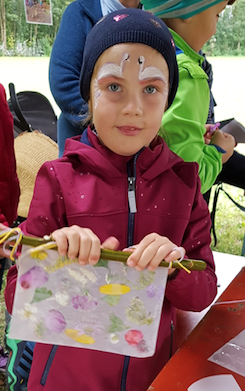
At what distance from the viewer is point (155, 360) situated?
0.83 metres

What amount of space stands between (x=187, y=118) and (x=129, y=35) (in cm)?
30

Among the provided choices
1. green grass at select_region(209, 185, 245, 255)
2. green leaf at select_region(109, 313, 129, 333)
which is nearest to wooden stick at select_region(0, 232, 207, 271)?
green leaf at select_region(109, 313, 129, 333)

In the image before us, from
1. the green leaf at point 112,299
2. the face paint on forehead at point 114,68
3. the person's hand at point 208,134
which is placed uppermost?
the face paint on forehead at point 114,68

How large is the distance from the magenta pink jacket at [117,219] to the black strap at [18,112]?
143 cm

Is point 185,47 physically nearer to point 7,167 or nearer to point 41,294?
point 7,167

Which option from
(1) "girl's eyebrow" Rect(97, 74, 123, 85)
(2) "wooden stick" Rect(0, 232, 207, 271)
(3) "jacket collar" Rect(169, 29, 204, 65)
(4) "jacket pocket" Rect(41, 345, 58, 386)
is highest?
(3) "jacket collar" Rect(169, 29, 204, 65)

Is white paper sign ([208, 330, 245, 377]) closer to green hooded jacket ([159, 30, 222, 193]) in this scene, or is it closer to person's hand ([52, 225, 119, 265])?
person's hand ([52, 225, 119, 265])

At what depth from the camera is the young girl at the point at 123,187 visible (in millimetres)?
790

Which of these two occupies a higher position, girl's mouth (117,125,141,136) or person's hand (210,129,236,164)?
girl's mouth (117,125,141,136)

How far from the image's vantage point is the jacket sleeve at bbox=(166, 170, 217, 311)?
784 millimetres

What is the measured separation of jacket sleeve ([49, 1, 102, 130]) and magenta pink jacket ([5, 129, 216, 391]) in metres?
0.39

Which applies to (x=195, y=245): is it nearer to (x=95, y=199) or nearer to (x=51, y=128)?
(x=95, y=199)

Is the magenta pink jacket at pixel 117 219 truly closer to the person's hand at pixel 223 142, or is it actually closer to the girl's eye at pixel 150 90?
the girl's eye at pixel 150 90

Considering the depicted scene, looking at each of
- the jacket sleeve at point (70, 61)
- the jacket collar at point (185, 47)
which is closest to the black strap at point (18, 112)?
the jacket sleeve at point (70, 61)
